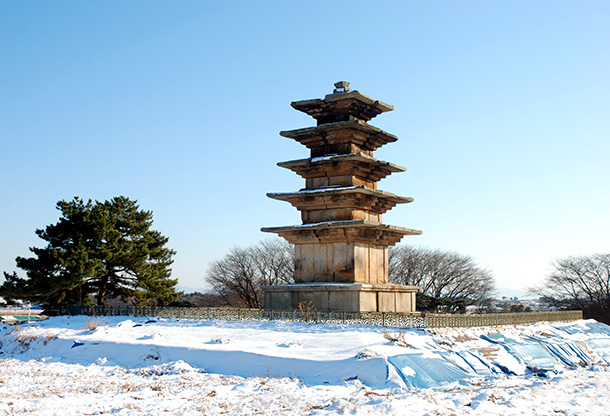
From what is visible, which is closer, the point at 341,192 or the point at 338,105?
the point at 341,192

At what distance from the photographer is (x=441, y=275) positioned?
62.8 meters

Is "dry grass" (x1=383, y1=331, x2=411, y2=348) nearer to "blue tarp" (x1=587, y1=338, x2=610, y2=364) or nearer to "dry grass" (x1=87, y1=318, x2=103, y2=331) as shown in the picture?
"blue tarp" (x1=587, y1=338, x2=610, y2=364)

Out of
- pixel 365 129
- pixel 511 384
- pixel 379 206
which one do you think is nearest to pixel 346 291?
pixel 379 206

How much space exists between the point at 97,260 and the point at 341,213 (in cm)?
1602

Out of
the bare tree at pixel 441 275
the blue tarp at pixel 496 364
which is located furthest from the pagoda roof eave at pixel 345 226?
the bare tree at pixel 441 275

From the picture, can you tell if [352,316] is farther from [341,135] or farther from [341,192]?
[341,135]

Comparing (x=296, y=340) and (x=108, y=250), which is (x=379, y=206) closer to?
(x=296, y=340)

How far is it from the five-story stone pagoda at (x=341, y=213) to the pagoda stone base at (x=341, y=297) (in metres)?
0.04

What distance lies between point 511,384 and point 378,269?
41.0 feet

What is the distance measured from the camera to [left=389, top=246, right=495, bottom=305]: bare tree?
2464 inches

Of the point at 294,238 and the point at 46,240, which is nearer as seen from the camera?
the point at 294,238

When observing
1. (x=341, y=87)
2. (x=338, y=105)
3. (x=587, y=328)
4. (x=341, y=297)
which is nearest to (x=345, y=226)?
(x=341, y=297)

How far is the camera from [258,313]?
74.3 feet

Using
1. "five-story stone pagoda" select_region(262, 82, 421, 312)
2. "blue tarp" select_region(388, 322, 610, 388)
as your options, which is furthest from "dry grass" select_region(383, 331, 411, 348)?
"five-story stone pagoda" select_region(262, 82, 421, 312)
